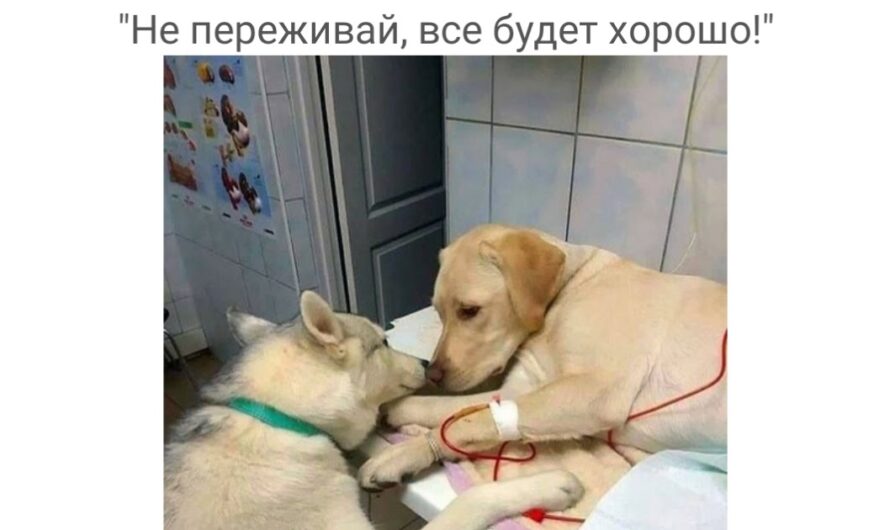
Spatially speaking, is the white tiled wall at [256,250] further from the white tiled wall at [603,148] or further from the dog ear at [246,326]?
the dog ear at [246,326]

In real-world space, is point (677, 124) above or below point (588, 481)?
above

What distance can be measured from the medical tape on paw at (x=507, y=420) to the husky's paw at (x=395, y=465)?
121 mm

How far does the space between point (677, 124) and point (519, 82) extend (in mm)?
365

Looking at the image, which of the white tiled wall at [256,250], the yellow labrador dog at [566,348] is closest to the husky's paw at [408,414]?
the yellow labrador dog at [566,348]

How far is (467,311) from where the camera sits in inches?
40.8

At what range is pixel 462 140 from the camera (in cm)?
136

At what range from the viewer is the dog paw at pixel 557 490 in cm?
78

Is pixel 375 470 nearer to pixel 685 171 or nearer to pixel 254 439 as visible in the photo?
pixel 254 439

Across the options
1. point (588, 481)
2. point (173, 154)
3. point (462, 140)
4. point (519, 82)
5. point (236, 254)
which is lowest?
point (236, 254)

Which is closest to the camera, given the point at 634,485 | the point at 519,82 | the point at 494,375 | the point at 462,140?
the point at 634,485

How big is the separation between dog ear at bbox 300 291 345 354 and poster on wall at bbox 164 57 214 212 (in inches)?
61.1

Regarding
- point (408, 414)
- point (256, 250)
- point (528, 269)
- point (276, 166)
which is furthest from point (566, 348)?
point (256, 250)

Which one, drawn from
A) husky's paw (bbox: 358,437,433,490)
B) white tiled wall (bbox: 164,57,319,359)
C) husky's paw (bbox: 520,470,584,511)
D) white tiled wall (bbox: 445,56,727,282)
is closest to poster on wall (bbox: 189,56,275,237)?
white tiled wall (bbox: 164,57,319,359)
